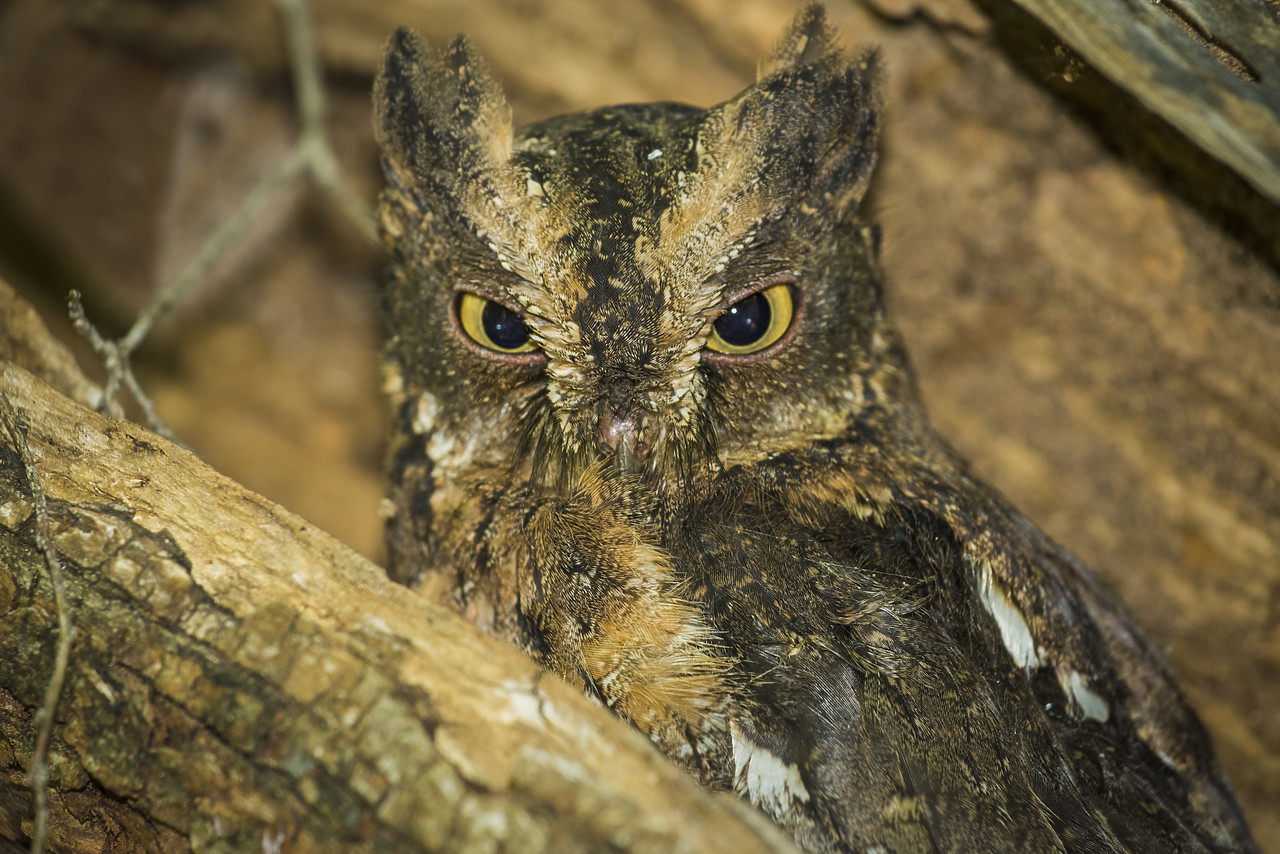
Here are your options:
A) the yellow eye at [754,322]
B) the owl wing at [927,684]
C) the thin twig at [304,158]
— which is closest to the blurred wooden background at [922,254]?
the thin twig at [304,158]

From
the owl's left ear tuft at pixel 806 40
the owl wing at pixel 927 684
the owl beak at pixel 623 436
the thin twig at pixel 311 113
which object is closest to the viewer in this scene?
the owl wing at pixel 927 684

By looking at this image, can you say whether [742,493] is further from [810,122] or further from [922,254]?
[922,254]

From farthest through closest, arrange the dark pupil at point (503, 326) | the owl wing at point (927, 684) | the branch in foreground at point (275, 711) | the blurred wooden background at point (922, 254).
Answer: the blurred wooden background at point (922, 254), the dark pupil at point (503, 326), the owl wing at point (927, 684), the branch in foreground at point (275, 711)

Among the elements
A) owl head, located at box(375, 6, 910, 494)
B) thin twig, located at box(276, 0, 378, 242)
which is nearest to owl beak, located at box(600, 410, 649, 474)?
owl head, located at box(375, 6, 910, 494)

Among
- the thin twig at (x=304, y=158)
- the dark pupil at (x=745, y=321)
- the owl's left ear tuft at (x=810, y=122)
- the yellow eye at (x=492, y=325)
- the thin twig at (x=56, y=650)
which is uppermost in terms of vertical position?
the owl's left ear tuft at (x=810, y=122)

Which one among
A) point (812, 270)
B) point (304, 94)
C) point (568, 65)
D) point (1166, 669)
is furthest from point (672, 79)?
point (1166, 669)

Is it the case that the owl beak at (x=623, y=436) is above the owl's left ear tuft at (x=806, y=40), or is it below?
below

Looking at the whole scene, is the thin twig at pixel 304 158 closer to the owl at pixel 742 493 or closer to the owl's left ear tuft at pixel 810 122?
the owl at pixel 742 493

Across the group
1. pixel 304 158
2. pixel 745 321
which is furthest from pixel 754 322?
pixel 304 158
